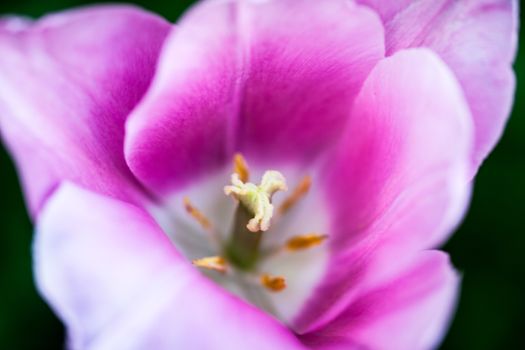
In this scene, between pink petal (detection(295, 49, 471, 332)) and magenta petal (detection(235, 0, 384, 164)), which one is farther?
magenta petal (detection(235, 0, 384, 164))

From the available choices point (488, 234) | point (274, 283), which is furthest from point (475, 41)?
point (488, 234)

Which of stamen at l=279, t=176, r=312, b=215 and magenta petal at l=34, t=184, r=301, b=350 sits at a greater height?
magenta petal at l=34, t=184, r=301, b=350

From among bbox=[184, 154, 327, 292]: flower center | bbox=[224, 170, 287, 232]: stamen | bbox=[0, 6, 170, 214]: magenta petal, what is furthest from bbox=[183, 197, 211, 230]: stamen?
bbox=[0, 6, 170, 214]: magenta petal

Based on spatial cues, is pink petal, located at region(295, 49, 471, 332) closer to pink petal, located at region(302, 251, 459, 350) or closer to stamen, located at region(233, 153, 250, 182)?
pink petal, located at region(302, 251, 459, 350)

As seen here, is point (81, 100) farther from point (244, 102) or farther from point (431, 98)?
point (431, 98)

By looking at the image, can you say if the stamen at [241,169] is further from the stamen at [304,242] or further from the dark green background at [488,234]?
the dark green background at [488,234]

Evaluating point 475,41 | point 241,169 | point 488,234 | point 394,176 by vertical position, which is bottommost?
point 488,234

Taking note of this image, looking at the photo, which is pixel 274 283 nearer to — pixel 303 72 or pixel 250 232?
pixel 250 232

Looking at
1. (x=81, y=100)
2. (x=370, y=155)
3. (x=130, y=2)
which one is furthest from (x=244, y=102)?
(x=130, y=2)
